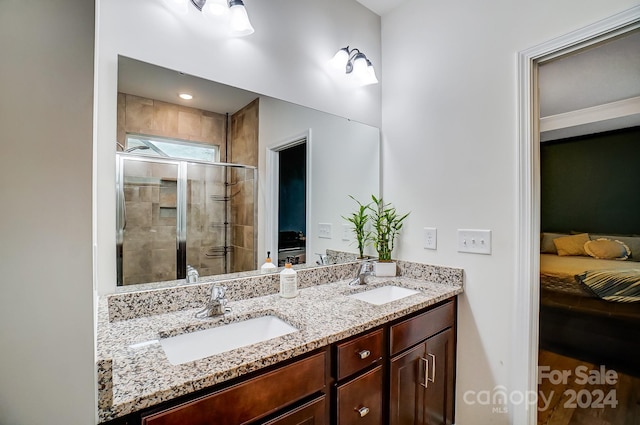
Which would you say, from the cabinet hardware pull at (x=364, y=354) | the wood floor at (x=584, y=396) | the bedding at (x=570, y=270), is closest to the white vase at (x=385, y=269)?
the cabinet hardware pull at (x=364, y=354)

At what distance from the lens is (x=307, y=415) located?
94cm

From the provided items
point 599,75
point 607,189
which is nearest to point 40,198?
point 599,75

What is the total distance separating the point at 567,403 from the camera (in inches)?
74.1

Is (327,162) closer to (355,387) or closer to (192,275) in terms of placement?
(192,275)

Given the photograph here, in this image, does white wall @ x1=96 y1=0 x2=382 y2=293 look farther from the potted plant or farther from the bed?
the bed

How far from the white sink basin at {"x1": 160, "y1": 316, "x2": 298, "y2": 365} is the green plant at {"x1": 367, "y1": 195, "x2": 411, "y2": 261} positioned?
0.96 meters

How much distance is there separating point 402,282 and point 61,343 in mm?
1605

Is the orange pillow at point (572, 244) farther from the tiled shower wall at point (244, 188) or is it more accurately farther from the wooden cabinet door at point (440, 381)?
the tiled shower wall at point (244, 188)

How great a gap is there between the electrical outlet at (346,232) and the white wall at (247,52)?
730 millimetres

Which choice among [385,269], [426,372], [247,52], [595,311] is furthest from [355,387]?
[595,311]

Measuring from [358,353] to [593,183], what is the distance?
3.90 meters

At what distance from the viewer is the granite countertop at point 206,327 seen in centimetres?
65

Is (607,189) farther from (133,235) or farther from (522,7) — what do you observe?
(133,235)

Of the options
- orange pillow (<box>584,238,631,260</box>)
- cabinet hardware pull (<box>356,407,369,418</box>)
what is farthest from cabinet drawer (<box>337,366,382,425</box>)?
orange pillow (<box>584,238,631,260</box>)
